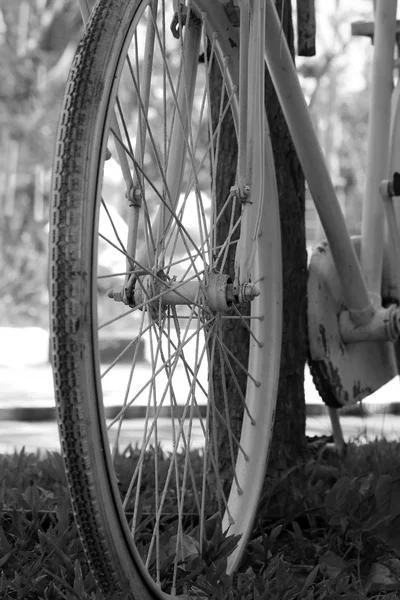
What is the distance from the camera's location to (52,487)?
92.0 inches

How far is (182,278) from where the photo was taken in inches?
67.3

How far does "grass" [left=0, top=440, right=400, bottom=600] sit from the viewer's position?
5.36 ft

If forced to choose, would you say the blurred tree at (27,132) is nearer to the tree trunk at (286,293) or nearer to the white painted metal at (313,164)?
the tree trunk at (286,293)

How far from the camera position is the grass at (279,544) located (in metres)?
1.63

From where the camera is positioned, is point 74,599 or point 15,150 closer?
point 74,599

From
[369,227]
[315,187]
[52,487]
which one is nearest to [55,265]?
[315,187]

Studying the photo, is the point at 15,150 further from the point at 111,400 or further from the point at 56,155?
the point at 56,155

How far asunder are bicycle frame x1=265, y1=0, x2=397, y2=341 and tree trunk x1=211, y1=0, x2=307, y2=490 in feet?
0.46

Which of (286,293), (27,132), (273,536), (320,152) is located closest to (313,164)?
(320,152)

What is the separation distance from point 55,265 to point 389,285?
143 centimetres

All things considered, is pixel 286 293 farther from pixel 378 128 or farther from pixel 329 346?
pixel 378 128

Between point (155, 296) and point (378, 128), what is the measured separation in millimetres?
1174

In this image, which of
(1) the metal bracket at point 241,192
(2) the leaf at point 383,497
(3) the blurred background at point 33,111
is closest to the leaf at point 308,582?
Answer: (2) the leaf at point 383,497

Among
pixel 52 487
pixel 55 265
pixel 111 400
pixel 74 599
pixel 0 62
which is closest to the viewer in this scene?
pixel 55 265
